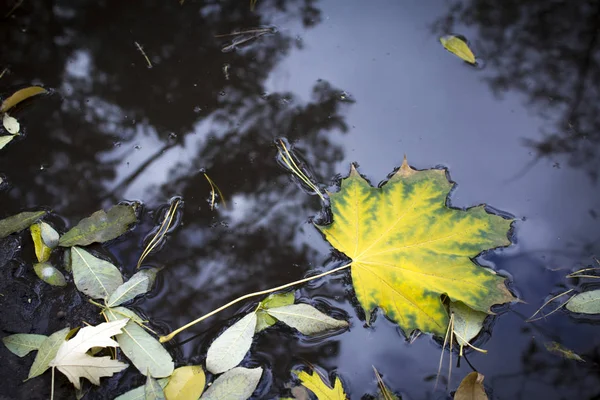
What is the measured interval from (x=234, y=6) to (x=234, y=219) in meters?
0.79

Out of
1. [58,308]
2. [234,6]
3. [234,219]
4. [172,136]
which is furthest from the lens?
[234,6]

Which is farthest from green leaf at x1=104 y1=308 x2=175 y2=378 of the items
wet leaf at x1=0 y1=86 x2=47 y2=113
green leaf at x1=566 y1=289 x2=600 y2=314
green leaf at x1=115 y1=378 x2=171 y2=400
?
green leaf at x1=566 y1=289 x2=600 y2=314

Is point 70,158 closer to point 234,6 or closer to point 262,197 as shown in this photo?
point 262,197

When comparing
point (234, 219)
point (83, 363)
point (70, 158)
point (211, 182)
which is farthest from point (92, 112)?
point (83, 363)

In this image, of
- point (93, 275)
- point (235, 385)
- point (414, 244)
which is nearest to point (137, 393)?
point (235, 385)

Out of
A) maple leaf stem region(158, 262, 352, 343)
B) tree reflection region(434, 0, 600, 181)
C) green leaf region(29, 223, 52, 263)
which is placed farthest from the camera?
tree reflection region(434, 0, 600, 181)

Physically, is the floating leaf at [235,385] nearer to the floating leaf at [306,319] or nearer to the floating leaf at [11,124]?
the floating leaf at [306,319]

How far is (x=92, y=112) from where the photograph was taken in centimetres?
152

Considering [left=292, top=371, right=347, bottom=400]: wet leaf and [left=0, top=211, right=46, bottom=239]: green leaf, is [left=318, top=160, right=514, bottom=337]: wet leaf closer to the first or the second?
[left=292, top=371, right=347, bottom=400]: wet leaf

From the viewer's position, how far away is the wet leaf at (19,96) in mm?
1526

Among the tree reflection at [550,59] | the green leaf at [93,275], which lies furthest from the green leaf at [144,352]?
the tree reflection at [550,59]

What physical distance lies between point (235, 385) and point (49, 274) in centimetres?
57

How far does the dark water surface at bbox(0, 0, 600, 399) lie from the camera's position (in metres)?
1.17

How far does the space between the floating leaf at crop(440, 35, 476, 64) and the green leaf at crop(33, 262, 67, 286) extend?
4.22 ft
